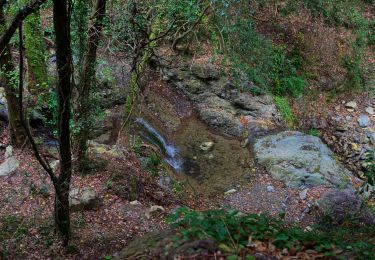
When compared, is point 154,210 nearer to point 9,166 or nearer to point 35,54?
point 9,166

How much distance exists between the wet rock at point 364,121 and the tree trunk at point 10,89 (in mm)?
10102

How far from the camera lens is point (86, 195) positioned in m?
6.50

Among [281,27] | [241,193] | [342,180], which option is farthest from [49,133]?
[281,27]

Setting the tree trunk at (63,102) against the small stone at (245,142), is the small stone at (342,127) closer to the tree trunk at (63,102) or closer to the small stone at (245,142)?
the small stone at (245,142)

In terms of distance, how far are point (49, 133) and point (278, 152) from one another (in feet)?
18.9

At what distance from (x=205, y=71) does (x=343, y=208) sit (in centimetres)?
656

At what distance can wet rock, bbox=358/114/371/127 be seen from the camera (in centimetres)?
1221

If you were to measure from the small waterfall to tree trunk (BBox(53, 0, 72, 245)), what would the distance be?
4.94 m

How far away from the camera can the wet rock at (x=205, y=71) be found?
12352 millimetres

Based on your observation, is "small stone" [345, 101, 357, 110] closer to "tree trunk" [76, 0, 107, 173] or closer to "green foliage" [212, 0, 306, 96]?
"green foliage" [212, 0, 306, 96]

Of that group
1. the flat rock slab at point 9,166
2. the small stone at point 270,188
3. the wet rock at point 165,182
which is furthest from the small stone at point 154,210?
the small stone at point 270,188

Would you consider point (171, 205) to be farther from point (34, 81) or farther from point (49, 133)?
point (34, 81)

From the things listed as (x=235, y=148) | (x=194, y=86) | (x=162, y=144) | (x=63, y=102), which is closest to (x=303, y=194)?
(x=235, y=148)

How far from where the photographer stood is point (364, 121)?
40.4 ft
